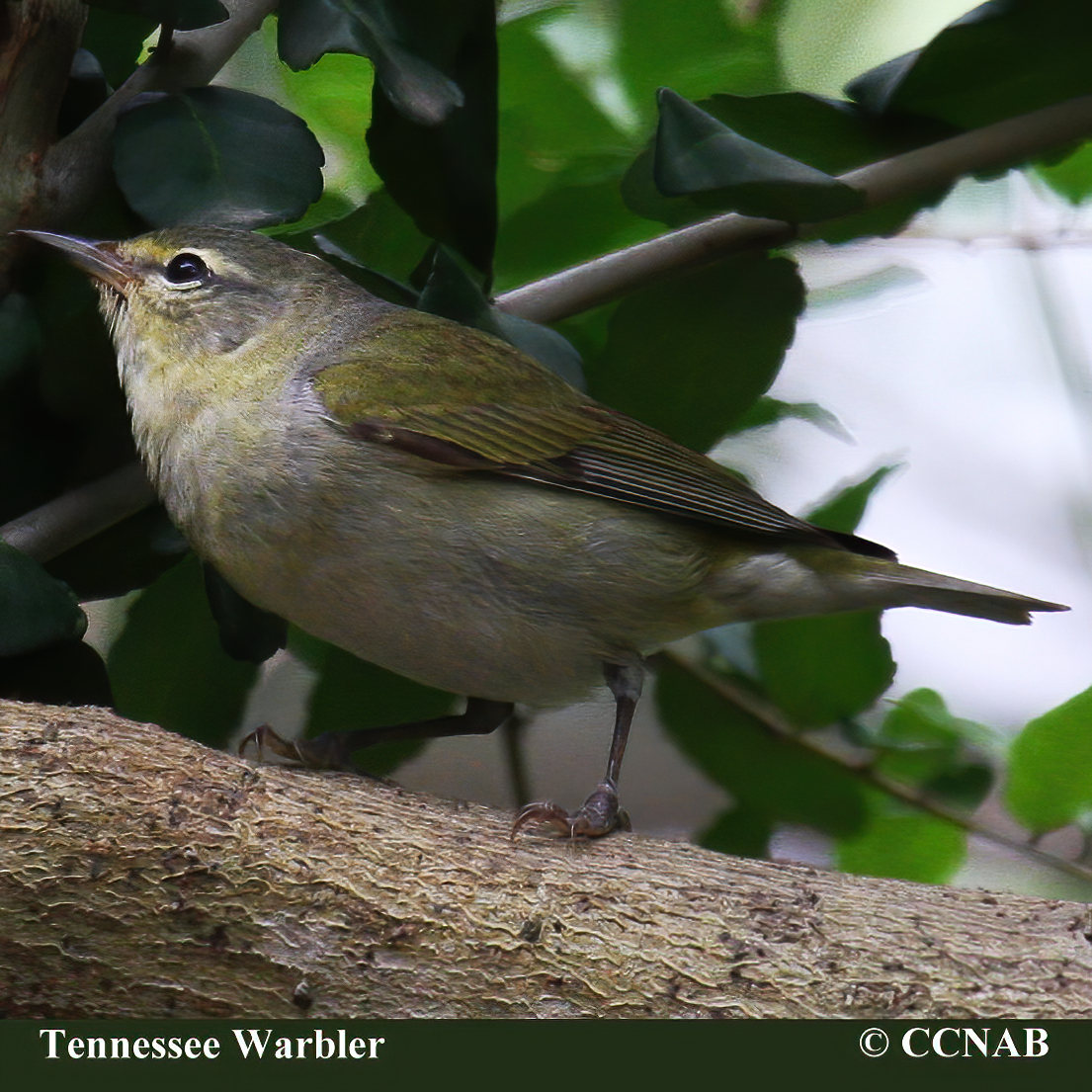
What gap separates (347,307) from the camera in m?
1.44

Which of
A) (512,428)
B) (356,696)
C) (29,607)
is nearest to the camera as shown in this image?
(29,607)

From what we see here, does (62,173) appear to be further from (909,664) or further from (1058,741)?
(1058,741)

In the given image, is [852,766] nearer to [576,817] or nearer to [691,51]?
[576,817]

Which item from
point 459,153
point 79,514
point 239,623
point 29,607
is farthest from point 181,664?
point 459,153

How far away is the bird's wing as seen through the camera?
4.20 ft

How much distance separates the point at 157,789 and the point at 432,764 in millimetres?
827

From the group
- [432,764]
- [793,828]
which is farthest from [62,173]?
[793,828]

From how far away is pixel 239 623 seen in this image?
146 cm

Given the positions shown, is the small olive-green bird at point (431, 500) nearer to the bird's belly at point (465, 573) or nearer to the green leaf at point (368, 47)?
→ the bird's belly at point (465, 573)

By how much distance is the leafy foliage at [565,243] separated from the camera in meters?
1.29

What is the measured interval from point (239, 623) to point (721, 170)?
80cm

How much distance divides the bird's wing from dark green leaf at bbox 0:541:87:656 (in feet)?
1.12

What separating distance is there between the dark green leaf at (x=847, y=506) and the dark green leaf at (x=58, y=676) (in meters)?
1.00

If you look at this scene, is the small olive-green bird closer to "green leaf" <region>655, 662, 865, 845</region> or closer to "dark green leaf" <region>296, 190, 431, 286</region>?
"dark green leaf" <region>296, 190, 431, 286</region>
